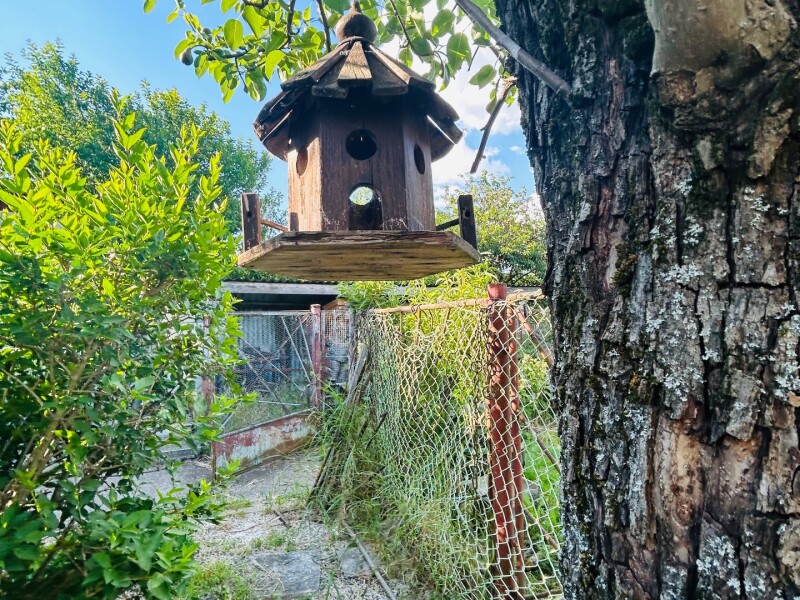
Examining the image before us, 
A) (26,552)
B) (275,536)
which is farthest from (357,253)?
(275,536)

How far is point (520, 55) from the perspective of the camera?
0.67 m

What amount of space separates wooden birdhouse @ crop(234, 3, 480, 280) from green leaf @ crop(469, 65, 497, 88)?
0.56 feet

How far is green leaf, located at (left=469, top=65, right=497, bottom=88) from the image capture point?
1855mm

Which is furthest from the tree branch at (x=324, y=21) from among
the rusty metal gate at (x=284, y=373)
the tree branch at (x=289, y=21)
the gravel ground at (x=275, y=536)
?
the rusty metal gate at (x=284, y=373)

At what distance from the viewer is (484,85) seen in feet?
6.20

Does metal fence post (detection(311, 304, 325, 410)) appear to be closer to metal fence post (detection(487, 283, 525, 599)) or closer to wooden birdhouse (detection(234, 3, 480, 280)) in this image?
metal fence post (detection(487, 283, 525, 599))

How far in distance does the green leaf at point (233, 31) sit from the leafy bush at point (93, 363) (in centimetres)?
43

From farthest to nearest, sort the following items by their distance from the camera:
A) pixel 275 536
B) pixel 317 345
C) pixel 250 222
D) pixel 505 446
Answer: pixel 317 345 < pixel 275 536 < pixel 505 446 < pixel 250 222

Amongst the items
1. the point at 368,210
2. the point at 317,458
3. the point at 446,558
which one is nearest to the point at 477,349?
the point at 368,210

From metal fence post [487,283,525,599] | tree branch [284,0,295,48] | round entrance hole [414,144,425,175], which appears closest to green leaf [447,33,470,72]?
round entrance hole [414,144,425,175]

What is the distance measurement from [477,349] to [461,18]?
1517mm

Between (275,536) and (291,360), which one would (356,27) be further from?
(291,360)

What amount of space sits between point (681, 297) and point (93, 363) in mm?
1717

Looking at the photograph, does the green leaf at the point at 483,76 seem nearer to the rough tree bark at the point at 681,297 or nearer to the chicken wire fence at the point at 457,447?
the chicken wire fence at the point at 457,447
